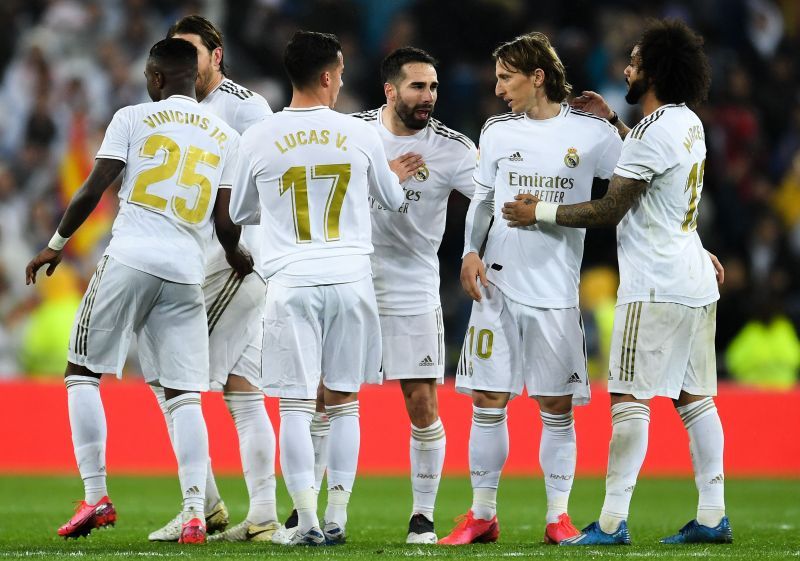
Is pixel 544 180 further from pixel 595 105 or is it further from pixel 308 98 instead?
pixel 308 98

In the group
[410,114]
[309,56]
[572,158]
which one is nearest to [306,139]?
[309,56]

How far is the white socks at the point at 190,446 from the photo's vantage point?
712cm

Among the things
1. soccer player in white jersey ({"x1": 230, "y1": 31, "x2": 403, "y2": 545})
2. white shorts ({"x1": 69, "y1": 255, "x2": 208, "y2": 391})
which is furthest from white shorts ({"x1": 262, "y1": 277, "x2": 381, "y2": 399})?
white shorts ({"x1": 69, "y1": 255, "x2": 208, "y2": 391})

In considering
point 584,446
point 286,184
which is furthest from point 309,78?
point 584,446

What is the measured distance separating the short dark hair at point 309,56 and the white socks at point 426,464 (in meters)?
2.05

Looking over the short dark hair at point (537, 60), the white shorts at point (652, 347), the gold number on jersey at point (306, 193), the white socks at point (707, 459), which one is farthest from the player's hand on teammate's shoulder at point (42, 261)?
the white socks at point (707, 459)

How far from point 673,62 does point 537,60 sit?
727 millimetres

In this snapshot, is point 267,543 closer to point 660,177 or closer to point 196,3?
point 660,177

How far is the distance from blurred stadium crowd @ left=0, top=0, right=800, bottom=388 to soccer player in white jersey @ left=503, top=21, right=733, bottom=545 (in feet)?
23.8

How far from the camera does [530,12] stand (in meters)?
16.7

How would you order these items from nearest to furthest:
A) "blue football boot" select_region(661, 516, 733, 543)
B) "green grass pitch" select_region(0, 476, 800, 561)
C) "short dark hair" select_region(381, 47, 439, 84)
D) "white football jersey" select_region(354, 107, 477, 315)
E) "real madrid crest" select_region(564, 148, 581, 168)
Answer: "green grass pitch" select_region(0, 476, 800, 561)
"blue football boot" select_region(661, 516, 733, 543)
"real madrid crest" select_region(564, 148, 581, 168)
"short dark hair" select_region(381, 47, 439, 84)
"white football jersey" select_region(354, 107, 477, 315)

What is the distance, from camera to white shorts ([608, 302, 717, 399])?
22.9ft

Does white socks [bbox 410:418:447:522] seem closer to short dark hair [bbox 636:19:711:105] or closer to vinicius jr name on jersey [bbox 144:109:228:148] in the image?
vinicius jr name on jersey [bbox 144:109:228:148]

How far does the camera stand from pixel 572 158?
7398 mm
